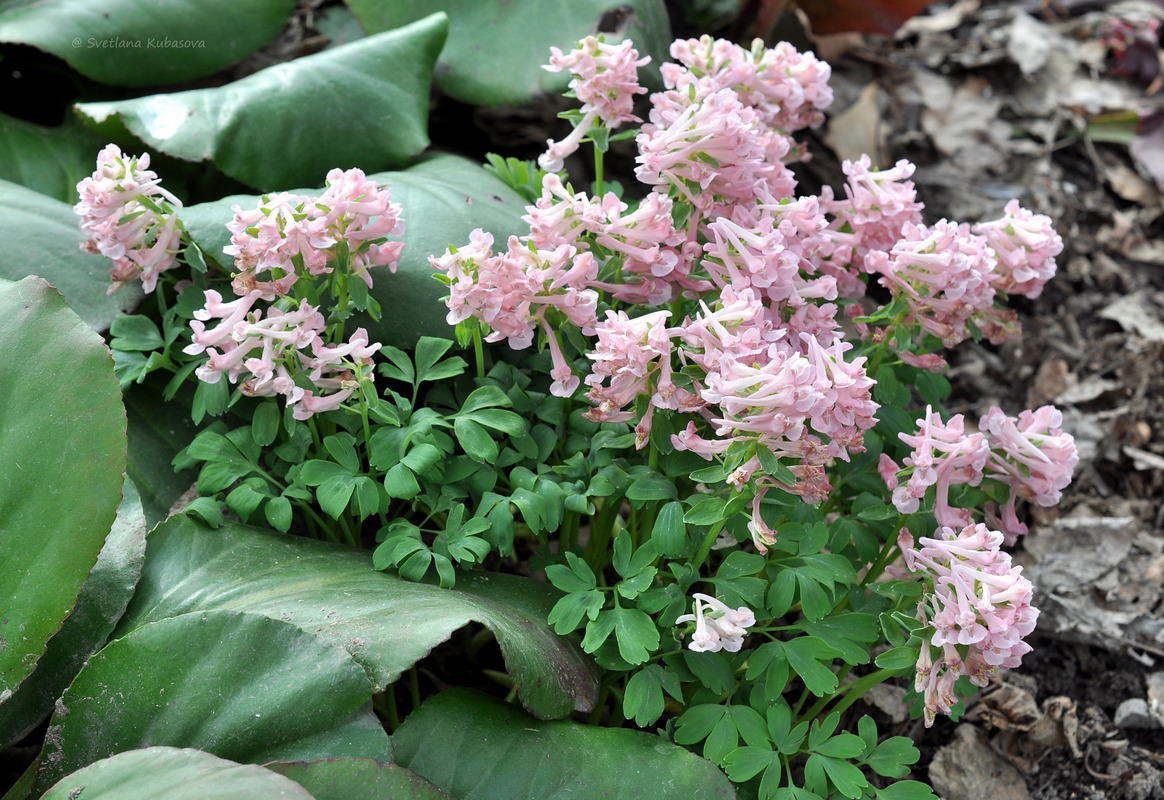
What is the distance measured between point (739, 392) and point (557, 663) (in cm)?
42

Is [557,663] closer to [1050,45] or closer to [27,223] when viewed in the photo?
[27,223]

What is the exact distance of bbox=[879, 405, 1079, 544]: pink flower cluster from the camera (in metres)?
1.10

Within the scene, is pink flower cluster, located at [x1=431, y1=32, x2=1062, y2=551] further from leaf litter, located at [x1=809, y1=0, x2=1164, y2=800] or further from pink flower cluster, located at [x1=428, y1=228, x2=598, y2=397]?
leaf litter, located at [x1=809, y1=0, x2=1164, y2=800]

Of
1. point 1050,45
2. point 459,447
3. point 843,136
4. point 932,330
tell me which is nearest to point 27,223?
point 459,447

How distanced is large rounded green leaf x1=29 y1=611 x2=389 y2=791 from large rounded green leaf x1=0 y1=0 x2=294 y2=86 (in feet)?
3.95

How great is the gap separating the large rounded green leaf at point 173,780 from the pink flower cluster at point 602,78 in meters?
0.82

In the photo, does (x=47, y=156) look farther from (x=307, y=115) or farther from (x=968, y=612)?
(x=968, y=612)

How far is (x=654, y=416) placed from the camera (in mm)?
1138

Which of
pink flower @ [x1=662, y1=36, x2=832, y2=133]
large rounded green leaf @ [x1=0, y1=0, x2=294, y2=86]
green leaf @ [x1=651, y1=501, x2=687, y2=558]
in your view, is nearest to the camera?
green leaf @ [x1=651, y1=501, x2=687, y2=558]

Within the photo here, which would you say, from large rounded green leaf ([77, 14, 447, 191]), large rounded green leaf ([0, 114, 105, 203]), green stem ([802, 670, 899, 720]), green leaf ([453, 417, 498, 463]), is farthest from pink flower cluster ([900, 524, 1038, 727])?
large rounded green leaf ([0, 114, 105, 203])

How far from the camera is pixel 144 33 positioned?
184 centimetres

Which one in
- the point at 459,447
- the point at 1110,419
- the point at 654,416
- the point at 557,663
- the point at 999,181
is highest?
the point at 654,416

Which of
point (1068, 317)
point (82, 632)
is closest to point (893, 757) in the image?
point (82, 632)

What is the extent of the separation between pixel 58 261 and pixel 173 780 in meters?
0.88
